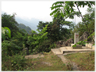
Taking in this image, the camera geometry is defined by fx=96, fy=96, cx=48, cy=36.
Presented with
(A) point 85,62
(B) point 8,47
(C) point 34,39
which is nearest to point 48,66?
(A) point 85,62

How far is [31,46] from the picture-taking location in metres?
9.83

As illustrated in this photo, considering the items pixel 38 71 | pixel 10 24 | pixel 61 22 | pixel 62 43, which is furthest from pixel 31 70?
pixel 61 22

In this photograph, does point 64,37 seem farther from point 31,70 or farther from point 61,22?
point 31,70

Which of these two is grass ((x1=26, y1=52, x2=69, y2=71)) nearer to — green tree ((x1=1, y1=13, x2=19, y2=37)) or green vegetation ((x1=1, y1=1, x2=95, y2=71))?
green vegetation ((x1=1, y1=1, x2=95, y2=71))

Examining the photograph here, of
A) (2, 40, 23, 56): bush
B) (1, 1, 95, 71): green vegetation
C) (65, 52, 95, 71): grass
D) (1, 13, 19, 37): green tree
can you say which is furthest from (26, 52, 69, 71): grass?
(1, 13, 19, 37): green tree

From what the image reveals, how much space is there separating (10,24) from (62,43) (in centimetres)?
622

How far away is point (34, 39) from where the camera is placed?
9.84m

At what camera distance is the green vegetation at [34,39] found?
5.01 ft

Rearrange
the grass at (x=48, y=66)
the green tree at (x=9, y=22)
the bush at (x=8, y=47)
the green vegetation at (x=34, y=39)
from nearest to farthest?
the green vegetation at (x=34, y=39) < the grass at (x=48, y=66) < the bush at (x=8, y=47) < the green tree at (x=9, y=22)

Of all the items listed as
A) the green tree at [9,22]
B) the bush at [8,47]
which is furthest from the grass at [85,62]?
the green tree at [9,22]

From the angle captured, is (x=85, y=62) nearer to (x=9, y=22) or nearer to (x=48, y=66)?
(x=48, y=66)

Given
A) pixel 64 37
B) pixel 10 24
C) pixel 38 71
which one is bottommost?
pixel 38 71

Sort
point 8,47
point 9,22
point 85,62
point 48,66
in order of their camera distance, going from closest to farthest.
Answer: point 48,66 < point 85,62 < point 8,47 < point 9,22

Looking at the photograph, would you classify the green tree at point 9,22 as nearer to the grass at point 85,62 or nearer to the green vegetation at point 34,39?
the green vegetation at point 34,39
